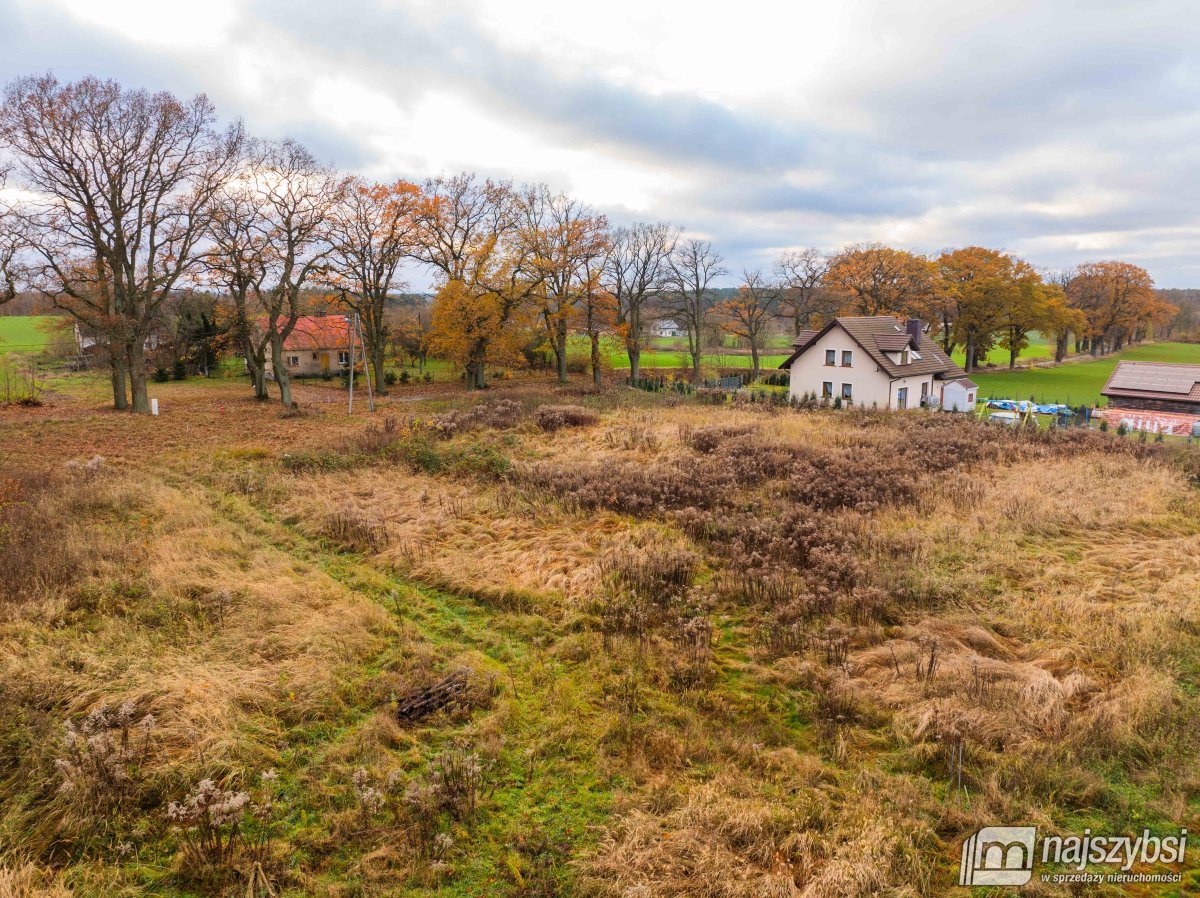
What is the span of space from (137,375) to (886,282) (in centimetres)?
5090

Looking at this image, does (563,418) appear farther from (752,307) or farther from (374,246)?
(752,307)

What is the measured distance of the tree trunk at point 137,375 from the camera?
2648cm

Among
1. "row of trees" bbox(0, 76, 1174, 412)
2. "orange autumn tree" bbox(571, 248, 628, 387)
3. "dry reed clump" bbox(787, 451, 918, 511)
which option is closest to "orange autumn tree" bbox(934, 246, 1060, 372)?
"row of trees" bbox(0, 76, 1174, 412)

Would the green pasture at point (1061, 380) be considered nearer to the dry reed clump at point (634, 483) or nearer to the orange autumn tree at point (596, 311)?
the orange autumn tree at point (596, 311)

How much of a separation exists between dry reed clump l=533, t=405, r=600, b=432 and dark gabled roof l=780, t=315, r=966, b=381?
61.6ft

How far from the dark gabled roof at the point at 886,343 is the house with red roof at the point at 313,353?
1491 inches

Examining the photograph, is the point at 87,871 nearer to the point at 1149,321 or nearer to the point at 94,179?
the point at 94,179

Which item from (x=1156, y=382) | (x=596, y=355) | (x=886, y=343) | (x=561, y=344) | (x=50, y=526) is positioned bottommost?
(x=50, y=526)

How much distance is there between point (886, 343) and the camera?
34.8 m

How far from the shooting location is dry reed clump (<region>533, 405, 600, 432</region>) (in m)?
23.6

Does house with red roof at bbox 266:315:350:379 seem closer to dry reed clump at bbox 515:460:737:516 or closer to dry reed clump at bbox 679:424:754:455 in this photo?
dry reed clump at bbox 679:424:754:455

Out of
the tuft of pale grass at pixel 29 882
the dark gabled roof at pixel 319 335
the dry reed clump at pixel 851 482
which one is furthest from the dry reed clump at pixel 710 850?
the dark gabled roof at pixel 319 335

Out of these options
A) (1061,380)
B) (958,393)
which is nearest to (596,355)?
(958,393)

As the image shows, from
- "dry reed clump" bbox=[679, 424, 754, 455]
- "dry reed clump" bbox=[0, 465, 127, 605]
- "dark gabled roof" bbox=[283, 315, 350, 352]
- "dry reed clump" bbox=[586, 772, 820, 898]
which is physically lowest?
"dry reed clump" bbox=[586, 772, 820, 898]
